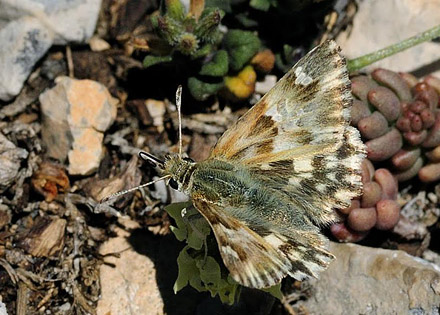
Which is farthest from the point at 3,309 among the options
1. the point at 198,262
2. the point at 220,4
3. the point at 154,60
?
the point at 220,4

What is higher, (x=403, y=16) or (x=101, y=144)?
(x=403, y=16)

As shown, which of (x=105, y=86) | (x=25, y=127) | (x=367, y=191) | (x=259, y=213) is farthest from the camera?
(x=105, y=86)

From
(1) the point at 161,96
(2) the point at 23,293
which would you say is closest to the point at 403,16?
(1) the point at 161,96

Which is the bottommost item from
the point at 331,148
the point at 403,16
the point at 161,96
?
the point at 161,96

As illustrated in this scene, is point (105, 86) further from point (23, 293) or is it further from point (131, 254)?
point (23, 293)

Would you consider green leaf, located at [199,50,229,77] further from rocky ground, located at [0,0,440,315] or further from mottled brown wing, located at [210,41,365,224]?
mottled brown wing, located at [210,41,365,224]

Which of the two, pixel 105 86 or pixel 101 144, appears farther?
pixel 105 86

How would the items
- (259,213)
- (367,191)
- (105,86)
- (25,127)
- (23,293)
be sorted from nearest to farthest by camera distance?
(259,213) < (23,293) < (367,191) < (25,127) < (105,86)
